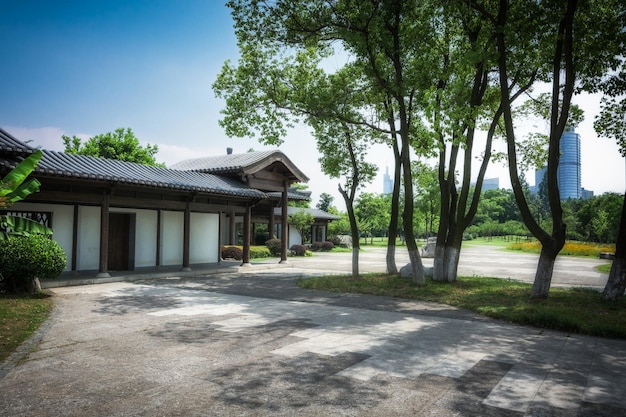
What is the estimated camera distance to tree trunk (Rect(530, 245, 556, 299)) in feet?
33.8

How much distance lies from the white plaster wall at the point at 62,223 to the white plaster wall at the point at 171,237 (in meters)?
3.78

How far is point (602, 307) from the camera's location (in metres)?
9.46

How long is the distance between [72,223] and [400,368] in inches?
556

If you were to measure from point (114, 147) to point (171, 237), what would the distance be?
26.5 meters

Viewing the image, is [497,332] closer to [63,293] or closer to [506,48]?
[506,48]

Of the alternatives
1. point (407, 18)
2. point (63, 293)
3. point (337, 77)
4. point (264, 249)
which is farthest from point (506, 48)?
point (264, 249)

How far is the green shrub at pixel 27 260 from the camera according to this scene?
1007 cm

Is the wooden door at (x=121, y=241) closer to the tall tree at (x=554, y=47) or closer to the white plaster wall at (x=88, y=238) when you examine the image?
the white plaster wall at (x=88, y=238)

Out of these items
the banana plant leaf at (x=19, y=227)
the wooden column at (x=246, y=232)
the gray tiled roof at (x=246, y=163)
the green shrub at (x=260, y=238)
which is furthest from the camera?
the green shrub at (x=260, y=238)

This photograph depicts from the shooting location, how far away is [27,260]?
1019 cm

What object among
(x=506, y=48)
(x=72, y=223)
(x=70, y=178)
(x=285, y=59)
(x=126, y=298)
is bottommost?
(x=126, y=298)

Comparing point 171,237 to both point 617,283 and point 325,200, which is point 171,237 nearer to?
point 617,283

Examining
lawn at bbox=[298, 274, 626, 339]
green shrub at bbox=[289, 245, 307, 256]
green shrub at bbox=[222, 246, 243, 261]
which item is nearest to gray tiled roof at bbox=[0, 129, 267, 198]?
lawn at bbox=[298, 274, 626, 339]

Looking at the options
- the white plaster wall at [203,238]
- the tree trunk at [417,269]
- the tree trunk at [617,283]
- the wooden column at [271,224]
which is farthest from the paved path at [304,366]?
the wooden column at [271,224]
